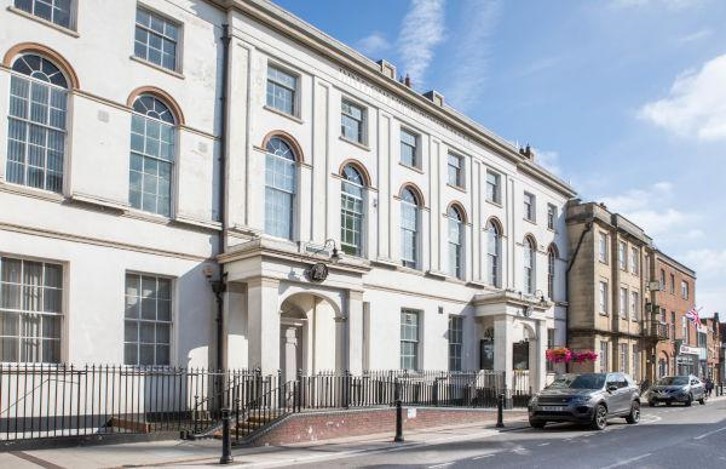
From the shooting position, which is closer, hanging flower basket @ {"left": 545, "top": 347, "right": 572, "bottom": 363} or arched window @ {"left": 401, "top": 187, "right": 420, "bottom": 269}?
arched window @ {"left": 401, "top": 187, "right": 420, "bottom": 269}

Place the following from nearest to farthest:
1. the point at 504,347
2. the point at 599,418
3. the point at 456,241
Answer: the point at 599,418 → the point at 504,347 → the point at 456,241

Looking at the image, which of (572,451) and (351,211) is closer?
(572,451)

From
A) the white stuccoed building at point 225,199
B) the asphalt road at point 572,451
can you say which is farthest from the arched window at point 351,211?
the asphalt road at point 572,451

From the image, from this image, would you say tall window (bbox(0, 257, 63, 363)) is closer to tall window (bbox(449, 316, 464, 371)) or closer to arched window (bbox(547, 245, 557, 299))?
tall window (bbox(449, 316, 464, 371))

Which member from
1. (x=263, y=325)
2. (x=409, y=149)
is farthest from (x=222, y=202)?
(x=409, y=149)

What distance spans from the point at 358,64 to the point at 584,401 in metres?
12.6

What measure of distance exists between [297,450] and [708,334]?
62625 mm

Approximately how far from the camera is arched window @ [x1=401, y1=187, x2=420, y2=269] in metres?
26.8

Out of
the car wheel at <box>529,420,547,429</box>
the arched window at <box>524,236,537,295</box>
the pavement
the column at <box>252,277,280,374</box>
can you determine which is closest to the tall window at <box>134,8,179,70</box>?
the column at <box>252,277,280,374</box>

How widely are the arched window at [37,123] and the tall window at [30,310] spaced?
72.5 inches

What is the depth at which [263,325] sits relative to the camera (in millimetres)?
18016

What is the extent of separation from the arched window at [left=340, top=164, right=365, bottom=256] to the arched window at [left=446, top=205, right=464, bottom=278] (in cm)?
543

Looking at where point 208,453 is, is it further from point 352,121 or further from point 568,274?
point 568,274

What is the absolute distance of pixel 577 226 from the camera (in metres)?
38.8
